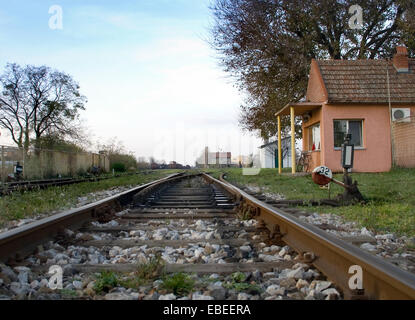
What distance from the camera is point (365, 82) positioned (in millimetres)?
16453

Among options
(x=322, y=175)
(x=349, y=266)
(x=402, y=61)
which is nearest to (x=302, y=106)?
(x=402, y=61)

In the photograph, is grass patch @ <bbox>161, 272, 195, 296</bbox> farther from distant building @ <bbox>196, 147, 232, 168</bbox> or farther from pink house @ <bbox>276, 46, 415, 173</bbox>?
distant building @ <bbox>196, 147, 232, 168</bbox>

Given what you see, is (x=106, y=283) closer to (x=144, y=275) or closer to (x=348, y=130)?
(x=144, y=275)

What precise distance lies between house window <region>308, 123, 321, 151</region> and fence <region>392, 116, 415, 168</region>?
2.94 metres

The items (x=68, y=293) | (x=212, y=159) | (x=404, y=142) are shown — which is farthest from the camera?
(x=212, y=159)

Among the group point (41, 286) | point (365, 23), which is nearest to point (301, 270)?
point (41, 286)

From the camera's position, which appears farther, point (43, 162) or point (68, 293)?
point (43, 162)

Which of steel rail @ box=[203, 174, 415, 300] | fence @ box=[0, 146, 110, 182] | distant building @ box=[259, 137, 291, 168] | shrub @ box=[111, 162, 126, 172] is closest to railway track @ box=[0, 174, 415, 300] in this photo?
steel rail @ box=[203, 174, 415, 300]

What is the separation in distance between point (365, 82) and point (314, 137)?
3121mm

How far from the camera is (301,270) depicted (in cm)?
240

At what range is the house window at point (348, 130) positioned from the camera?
51.2 ft

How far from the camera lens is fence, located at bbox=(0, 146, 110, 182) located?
1534 centimetres
